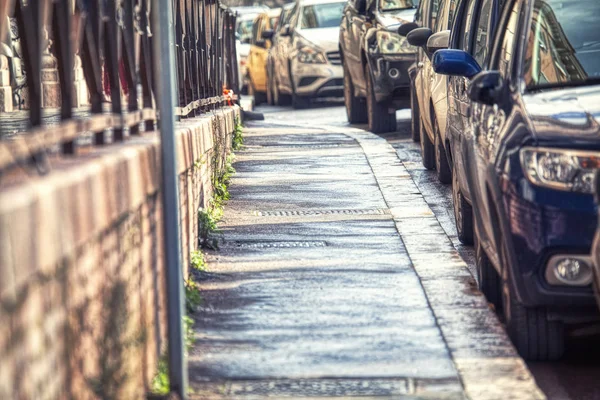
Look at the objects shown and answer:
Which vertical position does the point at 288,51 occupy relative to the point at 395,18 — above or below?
below

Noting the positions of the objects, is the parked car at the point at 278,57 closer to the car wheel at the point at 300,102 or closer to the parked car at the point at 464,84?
the car wheel at the point at 300,102

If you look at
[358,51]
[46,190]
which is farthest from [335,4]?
[46,190]

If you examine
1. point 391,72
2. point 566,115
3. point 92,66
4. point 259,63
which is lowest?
point 259,63

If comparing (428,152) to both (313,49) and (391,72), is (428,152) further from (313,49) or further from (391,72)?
(313,49)

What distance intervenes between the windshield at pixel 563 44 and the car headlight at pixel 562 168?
34.9 inches

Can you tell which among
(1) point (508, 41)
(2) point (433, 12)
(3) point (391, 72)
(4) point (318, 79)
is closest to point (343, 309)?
(1) point (508, 41)

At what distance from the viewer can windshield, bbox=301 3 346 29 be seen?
23.8 metres

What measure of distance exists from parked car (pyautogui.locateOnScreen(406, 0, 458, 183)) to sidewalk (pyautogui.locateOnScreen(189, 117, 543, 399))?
3.18 ft

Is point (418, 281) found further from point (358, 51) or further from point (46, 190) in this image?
point (358, 51)

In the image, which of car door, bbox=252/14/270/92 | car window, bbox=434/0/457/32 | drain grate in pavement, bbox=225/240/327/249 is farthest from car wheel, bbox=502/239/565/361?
car door, bbox=252/14/270/92

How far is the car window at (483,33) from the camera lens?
26.9ft

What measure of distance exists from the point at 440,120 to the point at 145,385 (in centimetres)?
695

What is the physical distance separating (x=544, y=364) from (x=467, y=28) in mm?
3554

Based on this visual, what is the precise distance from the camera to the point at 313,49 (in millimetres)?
23375
